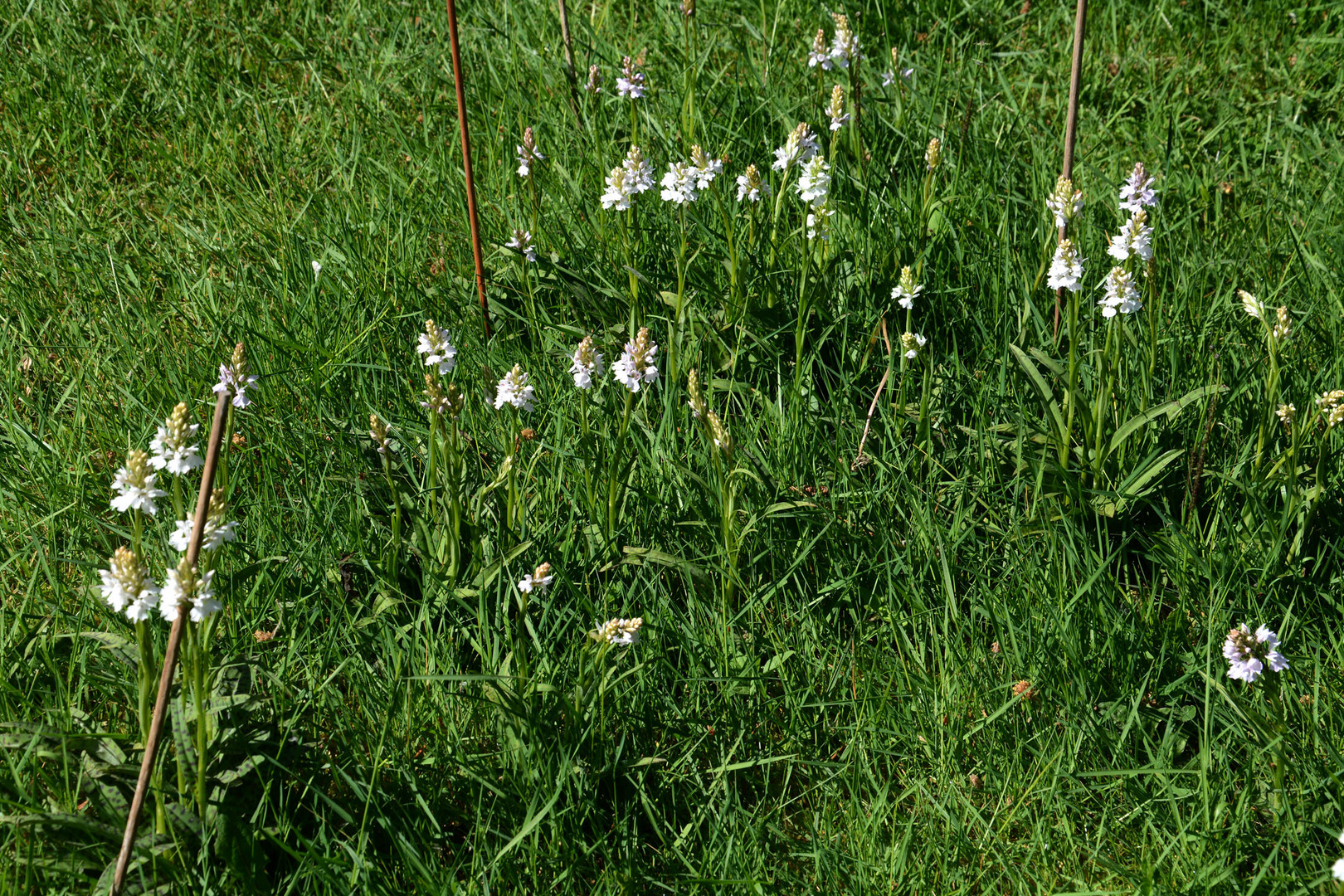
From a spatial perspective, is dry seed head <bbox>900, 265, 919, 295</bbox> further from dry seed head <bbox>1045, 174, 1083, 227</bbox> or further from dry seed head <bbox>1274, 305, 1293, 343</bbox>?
dry seed head <bbox>1274, 305, 1293, 343</bbox>

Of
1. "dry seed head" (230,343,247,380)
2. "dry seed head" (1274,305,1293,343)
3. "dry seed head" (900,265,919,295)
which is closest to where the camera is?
"dry seed head" (230,343,247,380)

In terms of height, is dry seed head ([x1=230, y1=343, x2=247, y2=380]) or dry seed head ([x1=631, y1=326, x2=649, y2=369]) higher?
dry seed head ([x1=631, y1=326, x2=649, y2=369])

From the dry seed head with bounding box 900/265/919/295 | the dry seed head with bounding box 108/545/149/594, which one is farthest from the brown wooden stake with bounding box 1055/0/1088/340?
the dry seed head with bounding box 108/545/149/594

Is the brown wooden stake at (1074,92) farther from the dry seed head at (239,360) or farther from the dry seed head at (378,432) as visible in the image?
the dry seed head at (239,360)

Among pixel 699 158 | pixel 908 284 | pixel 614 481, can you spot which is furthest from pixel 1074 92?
pixel 614 481

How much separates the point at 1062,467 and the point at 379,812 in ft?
5.06

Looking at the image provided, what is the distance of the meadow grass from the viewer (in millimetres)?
1991

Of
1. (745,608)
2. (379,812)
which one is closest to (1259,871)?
(745,608)

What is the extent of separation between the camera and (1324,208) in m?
3.33

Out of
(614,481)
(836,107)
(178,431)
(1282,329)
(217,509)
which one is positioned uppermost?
(836,107)

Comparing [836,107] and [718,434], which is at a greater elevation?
[836,107]

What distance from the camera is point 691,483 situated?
2539 millimetres

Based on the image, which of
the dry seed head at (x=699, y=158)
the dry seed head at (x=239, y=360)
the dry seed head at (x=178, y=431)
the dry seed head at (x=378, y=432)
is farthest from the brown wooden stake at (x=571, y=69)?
the dry seed head at (x=178, y=431)

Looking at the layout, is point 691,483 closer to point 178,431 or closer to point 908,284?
point 908,284
